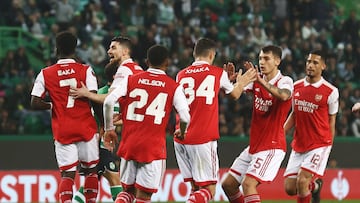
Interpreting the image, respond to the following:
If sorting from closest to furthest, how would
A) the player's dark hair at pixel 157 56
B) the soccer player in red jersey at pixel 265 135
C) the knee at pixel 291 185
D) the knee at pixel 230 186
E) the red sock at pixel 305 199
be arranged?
1. the player's dark hair at pixel 157 56
2. the soccer player in red jersey at pixel 265 135
3. the knee at pixel 230 186
4. the red sock at pixel 305 199
5. the knee at pixel 291 185

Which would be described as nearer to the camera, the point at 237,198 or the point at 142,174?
the point at 142,174

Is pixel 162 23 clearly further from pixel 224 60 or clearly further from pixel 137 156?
pixel 137 156

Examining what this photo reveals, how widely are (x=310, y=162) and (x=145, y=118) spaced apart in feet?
10.0

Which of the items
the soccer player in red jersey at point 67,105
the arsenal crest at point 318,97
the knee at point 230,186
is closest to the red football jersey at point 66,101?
the soccer player in red jersey at point 67,105

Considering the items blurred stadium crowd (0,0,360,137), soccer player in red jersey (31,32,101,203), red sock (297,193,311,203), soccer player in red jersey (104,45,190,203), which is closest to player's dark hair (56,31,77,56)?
soccer player in red jersey (31,32,101,203)

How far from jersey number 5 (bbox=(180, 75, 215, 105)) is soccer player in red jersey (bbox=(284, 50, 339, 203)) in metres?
1.77

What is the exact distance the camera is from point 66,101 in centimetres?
1193

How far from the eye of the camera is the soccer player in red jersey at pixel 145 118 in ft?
35.9

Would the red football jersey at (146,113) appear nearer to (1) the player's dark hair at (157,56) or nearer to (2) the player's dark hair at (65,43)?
(1) the player's dark hair at (157,56)

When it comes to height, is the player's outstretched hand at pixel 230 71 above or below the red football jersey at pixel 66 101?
above

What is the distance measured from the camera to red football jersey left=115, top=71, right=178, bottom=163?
10.9m

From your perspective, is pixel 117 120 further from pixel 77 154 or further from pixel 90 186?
pixel 90 186

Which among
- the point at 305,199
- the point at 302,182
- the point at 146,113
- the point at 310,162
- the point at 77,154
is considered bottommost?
the point at 305,199

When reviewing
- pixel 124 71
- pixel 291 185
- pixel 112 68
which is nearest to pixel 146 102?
pixel 124 71
